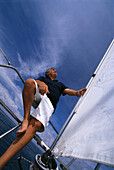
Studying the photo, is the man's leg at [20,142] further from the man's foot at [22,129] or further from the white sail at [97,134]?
the white sail at [97,134]

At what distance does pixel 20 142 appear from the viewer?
88cm

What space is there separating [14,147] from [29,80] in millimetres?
673

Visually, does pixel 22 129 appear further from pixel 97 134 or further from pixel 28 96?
pixel 97 134

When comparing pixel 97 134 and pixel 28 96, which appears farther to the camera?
pixel 28 96

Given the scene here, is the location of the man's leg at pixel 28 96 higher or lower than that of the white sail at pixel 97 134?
higher

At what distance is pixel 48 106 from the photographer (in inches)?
46.0

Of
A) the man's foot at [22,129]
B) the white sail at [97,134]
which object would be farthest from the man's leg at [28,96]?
the white sail at [97,134]

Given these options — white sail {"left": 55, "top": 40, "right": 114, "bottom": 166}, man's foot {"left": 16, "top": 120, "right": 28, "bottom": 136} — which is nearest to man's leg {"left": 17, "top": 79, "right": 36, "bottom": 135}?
man's foot {"left": 16, "top": 120, "right": 28, "bottom": 136}

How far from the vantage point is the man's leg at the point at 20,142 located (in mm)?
790

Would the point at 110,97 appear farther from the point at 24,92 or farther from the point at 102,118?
the point at 24,92

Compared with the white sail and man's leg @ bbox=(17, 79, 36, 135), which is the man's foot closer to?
man's leg @ bbox=(17, 79, 36, 135)

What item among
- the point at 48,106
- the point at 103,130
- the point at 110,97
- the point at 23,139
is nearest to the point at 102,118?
the point at 103,130

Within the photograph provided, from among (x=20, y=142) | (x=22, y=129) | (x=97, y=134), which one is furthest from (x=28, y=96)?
(x=97, y=134)

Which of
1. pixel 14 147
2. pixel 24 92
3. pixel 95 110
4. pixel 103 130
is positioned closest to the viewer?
pixel 103 130
